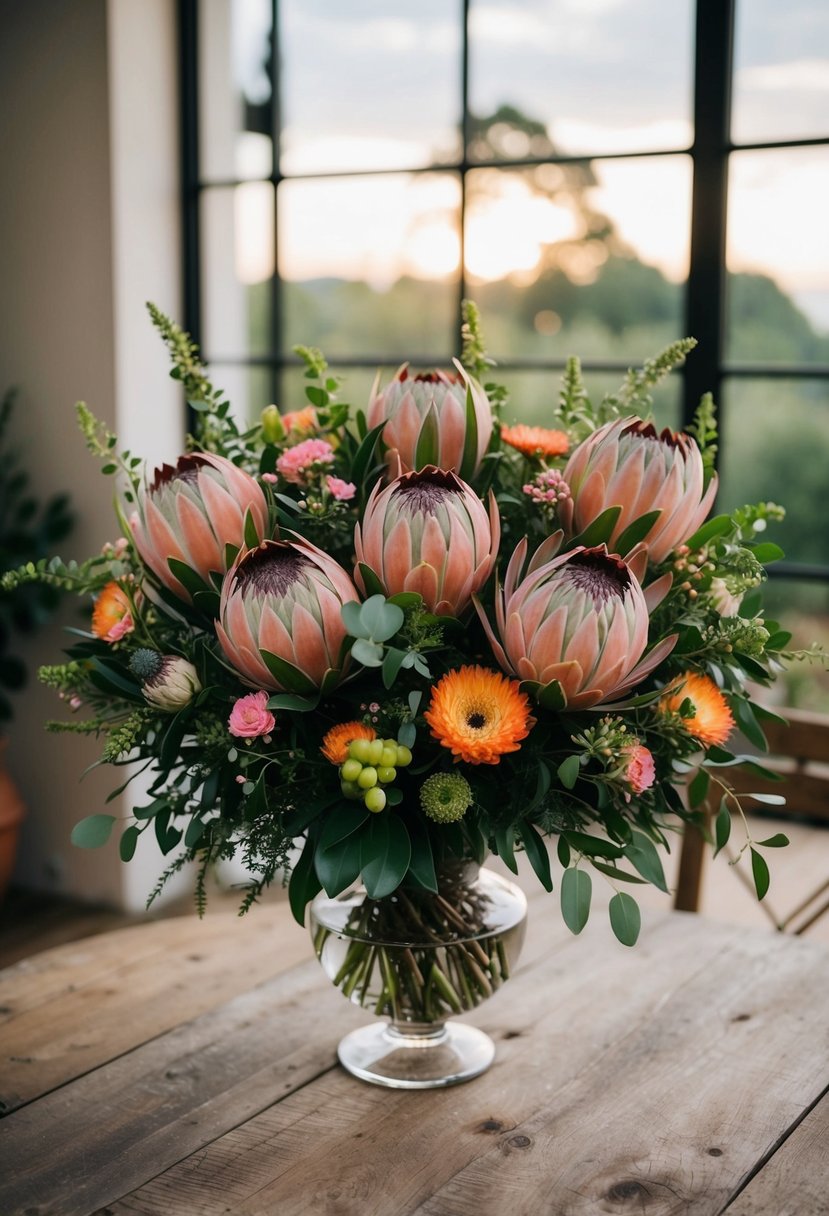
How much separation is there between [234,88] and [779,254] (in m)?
1.48

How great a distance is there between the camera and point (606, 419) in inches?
43.1

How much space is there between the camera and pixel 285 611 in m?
0.83

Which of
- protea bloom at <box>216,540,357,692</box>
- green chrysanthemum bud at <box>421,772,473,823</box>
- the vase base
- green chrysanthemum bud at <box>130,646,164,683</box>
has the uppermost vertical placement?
protea bloom at <box>216,540,357,692</box>

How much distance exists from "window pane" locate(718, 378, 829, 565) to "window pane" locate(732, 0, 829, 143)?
204cm

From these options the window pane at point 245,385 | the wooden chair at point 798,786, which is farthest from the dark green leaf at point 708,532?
the window pane at point 245,385

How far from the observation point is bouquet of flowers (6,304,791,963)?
0.84m

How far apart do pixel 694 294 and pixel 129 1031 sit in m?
1.74

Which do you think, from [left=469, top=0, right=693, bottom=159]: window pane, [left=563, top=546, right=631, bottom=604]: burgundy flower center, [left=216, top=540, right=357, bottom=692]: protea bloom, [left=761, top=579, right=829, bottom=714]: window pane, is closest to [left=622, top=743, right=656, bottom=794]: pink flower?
[left=563, top=546, right=631, bottom=604]: burgundy flower center

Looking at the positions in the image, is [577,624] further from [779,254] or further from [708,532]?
[779,254]

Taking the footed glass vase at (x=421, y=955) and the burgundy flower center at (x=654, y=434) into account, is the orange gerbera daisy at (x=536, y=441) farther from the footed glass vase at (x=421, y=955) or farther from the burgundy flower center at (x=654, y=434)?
the footed glass vase at (x=421, y=955)

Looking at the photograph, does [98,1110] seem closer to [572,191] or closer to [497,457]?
[497,457]

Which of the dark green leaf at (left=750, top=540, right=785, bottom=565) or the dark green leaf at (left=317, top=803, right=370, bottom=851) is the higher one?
the dark green leaf at (left=750, top=540, right=785, bottom=565)

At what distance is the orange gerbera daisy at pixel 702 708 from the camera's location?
0.92 m

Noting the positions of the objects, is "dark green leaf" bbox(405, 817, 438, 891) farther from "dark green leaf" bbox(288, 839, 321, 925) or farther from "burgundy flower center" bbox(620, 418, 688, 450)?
"burgundy flower center" bbox(620, 418, 688, 450)
